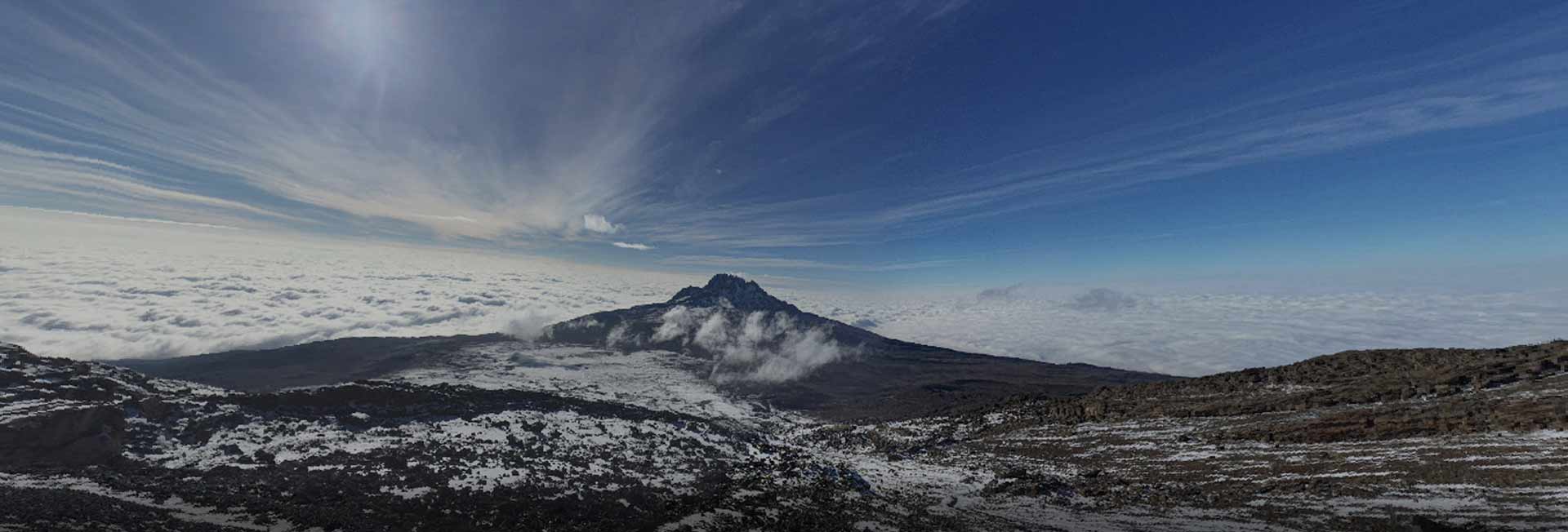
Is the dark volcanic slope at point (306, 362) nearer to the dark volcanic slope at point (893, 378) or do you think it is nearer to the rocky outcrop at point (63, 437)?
the dark volcanic slope at point (893, 378)

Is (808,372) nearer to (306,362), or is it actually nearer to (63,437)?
(63,437)

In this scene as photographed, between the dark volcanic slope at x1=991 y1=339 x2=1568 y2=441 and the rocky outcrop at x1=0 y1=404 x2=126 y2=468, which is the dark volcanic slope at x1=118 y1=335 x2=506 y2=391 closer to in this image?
the rocky outcrop at x1=0 y1=404 x2=126 y2=468

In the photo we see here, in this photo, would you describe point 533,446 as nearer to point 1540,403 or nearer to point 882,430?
point 882,430

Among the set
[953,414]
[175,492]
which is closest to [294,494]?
[175,492]

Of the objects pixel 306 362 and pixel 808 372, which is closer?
pixel 306 362

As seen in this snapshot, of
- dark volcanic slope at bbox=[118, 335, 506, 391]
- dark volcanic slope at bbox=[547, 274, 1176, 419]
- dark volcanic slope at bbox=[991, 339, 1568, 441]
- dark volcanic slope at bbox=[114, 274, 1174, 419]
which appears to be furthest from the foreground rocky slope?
dark volcanic slope at bbox=[118, 335, 506, 391]

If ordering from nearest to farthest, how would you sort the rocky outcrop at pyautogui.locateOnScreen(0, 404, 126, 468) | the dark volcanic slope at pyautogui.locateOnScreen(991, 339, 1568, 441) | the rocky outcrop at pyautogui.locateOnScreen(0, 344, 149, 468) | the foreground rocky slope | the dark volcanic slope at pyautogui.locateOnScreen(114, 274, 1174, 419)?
the foreground rocky slope < the rocky outcrop at pyautogui.locateOnScreen(0, 404, 126, 468) < the rocky outcrop at pyautogui.locateOnScreen(0, 344, 149, 468) < the dark volcanic slope at pyautogui.locateOnScreen(991, 339, 1568, 441) < the dark volcanic slope at pyautogui.locateOnScreen(114, 274, 1174, 419)

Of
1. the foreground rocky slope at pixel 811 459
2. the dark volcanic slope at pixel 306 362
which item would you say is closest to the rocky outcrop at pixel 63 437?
the foreground rocky slope at pixel 811 459

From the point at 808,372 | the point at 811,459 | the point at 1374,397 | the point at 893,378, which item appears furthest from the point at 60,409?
the point at 893,378
